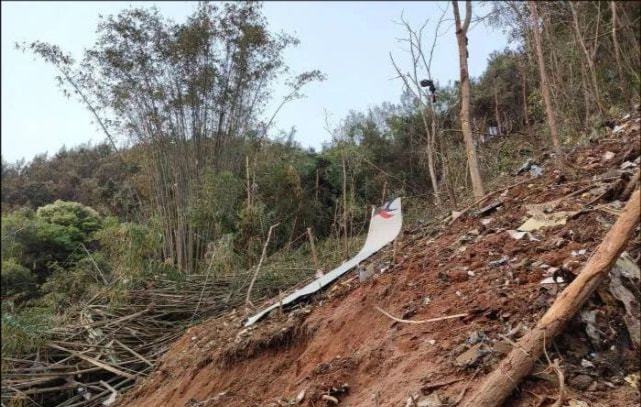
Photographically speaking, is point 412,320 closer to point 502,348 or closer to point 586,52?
point 502,348

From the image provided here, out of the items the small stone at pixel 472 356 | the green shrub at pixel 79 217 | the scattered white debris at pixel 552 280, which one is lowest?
the small stone at pixel 472 356

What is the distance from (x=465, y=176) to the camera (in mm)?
5832

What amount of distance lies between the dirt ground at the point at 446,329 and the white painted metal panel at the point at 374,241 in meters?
0.10

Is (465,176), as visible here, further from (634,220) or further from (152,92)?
(152,92)

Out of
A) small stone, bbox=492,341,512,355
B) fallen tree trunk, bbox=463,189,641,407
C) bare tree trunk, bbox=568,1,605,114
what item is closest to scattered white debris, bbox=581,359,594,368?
fallen tree trunk, bbox=463,189,641,407

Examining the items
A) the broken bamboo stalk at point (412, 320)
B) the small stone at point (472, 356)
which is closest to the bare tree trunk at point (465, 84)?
the broken bamboo stalk at point (412, 320)

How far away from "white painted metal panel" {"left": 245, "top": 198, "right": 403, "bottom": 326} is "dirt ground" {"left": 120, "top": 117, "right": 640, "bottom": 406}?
99mm

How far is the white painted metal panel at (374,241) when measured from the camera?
164 inches

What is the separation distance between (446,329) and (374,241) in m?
1.68

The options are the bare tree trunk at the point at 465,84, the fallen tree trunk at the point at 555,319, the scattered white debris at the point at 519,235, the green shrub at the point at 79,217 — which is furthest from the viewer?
the green shrub at the point at 79,217

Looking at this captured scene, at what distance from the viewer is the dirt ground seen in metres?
2.24

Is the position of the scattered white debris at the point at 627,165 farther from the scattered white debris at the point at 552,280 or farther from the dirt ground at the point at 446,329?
the scattered white debris at the point at 552,280

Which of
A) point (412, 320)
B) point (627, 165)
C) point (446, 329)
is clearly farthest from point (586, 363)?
point (627, 165)

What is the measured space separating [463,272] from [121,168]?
720cm
